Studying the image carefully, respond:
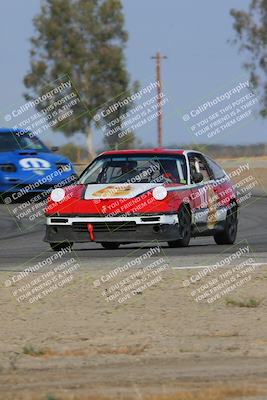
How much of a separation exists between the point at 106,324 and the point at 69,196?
18.9 feet

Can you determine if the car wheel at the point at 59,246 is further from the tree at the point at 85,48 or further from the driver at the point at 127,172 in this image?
the tree at the point at 85,48

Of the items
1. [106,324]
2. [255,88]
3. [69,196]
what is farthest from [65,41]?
[106,324]

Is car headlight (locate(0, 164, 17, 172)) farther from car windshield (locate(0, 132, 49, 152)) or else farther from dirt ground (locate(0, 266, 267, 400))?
dirt ground (locate(0, 266, 267, 400))

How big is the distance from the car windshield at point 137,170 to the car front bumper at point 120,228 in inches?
26.7

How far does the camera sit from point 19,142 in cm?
2698

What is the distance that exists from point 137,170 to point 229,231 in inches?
81.6

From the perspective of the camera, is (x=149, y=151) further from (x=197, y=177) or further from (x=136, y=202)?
(x=136, y=202)

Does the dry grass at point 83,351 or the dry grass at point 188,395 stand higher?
the dry grass at point 188,395

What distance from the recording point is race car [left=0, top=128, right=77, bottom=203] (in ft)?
83.5

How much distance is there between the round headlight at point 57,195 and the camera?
15.7 meters

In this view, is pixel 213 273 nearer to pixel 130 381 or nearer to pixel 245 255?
pixel 245 255

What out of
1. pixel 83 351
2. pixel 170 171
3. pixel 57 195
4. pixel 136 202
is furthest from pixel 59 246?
pixel 83 351

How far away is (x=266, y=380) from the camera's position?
7.34 meters

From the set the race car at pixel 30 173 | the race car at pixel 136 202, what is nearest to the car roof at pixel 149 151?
the race car at pixel 136 202
